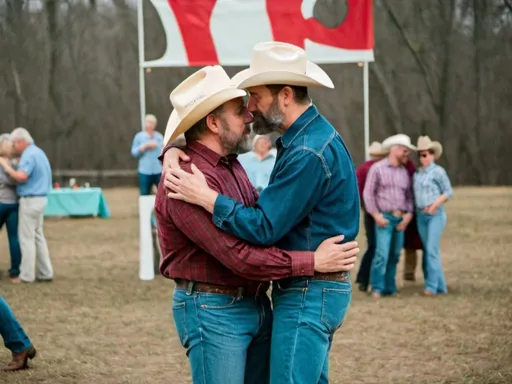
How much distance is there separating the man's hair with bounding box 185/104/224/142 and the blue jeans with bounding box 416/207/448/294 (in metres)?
6.76

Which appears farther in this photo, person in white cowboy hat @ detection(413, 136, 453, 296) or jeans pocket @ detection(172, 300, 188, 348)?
Result: person in white cowboy hat @ detection(413, 136, 453, 296)

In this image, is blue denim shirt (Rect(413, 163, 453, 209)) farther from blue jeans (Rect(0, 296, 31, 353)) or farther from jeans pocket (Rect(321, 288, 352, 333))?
jeans pocket (Rect(321, 288, 352, 333))

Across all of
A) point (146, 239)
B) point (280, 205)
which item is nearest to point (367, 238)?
point (146, 239)

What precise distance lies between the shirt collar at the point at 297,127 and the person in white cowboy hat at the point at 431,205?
21.6 feet

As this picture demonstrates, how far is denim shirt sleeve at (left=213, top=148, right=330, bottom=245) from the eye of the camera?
11.2ft

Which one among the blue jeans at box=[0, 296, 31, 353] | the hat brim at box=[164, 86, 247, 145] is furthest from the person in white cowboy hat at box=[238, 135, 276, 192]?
the hat brim at box=[164, 86, 247, 145]

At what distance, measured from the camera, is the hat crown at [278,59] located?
11.9ft

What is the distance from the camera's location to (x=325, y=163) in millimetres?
3475

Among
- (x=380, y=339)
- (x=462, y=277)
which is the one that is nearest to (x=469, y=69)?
(x=462, y=277)

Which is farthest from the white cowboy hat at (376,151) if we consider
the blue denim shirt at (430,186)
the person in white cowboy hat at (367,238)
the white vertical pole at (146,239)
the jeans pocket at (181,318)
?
the jeans pocket at (181,318)

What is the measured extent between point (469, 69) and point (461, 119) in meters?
2.15

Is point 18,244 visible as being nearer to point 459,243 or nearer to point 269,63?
point 459,243

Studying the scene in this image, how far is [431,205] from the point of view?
10.0m

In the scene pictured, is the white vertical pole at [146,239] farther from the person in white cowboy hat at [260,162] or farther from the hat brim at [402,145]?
the hat brim at [402,145]
